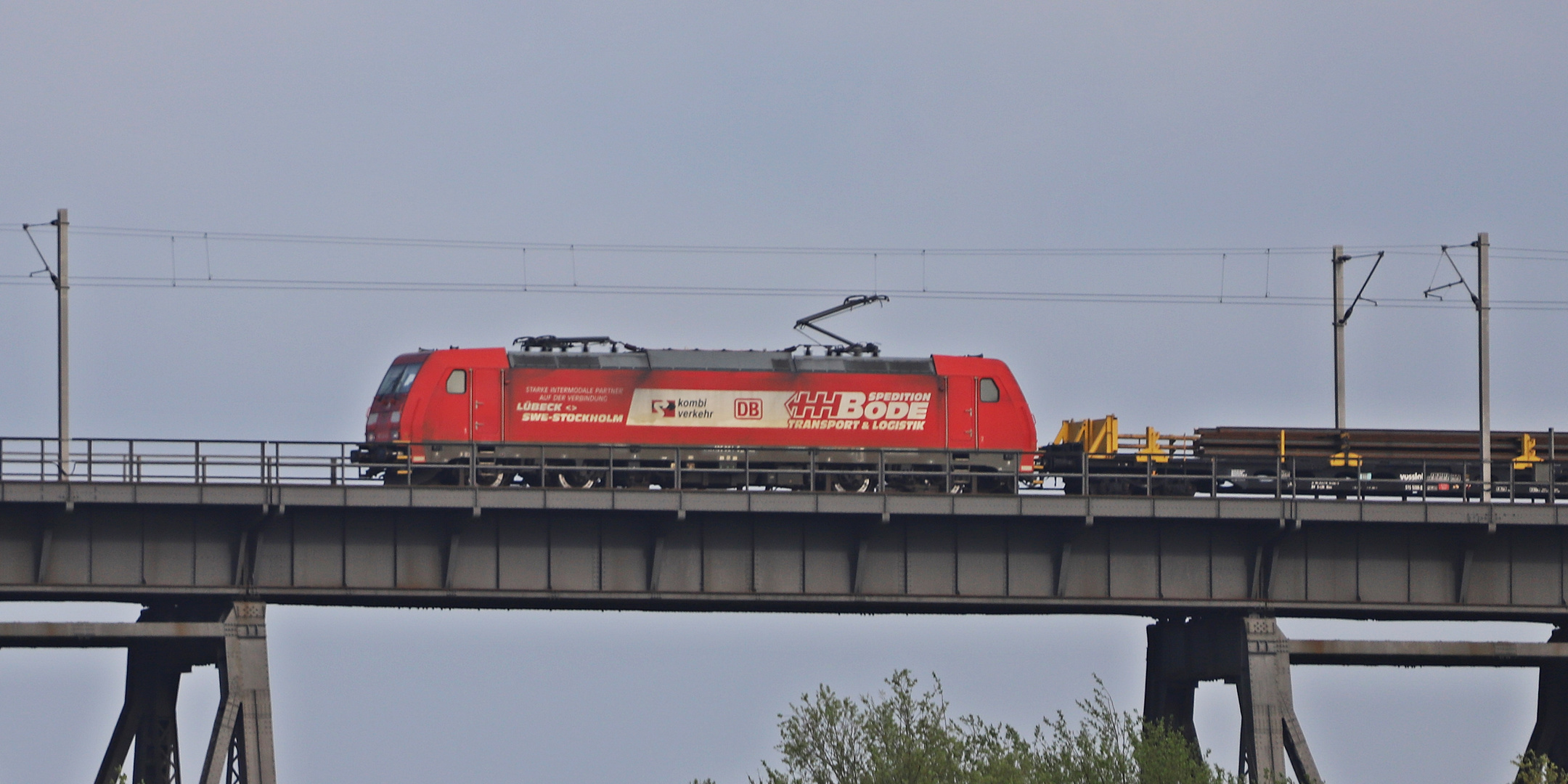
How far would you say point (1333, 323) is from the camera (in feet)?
184

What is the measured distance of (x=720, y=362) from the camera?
50.2 meters

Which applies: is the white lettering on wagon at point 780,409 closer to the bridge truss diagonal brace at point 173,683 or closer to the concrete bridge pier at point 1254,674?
the concrete bridge pier at point 1254,674

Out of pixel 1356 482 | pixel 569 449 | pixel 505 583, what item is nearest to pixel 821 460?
pixel 569 449

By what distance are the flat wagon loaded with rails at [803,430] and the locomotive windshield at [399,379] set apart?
0.20 feet

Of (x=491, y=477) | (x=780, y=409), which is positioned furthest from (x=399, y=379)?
(x=780, y=409)

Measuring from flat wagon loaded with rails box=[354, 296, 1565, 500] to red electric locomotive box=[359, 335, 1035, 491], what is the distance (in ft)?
0.13

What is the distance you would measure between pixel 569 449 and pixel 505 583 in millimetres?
6351

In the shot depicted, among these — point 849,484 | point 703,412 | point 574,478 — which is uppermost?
point 703,412

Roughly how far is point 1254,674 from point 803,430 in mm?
12885

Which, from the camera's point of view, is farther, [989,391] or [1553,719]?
[989,391]

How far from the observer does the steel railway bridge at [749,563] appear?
132 ft

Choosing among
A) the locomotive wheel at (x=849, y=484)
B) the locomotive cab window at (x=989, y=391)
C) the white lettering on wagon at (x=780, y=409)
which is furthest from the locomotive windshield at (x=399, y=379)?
the locomotive cab window at (x=989, y=391)

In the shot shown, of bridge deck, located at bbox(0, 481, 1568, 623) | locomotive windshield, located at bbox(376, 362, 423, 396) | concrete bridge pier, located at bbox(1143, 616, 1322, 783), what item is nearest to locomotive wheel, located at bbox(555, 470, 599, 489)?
locomotive windshield, located at bbox(376, 362, 423, 396)

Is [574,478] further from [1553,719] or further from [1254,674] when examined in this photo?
[1553,719]
